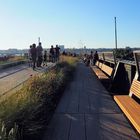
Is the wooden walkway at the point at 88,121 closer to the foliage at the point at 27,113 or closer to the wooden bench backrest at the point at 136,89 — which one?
the foliage at the point at 27,113

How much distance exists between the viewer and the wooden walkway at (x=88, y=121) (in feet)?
24.2

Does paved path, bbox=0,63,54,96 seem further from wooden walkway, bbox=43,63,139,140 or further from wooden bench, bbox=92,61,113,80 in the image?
wooden bench, bbox=92,61,113,80

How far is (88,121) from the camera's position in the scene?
8.58m

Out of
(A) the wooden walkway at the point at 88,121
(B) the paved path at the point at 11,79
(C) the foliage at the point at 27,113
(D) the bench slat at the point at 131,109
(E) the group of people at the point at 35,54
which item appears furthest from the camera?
(E) the group of people at the point at 35,54

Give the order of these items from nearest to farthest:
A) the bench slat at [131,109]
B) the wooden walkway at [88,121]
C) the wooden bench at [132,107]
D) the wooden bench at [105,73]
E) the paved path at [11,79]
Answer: the bench slat at [131,109], the wooden bench at [132,107], the wooden walkway at [88,121], the paved path at [11,79], the wooden bench at [105,73]

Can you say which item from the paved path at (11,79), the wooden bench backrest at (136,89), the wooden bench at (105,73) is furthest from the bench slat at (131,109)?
the wooden bench at (105,73)

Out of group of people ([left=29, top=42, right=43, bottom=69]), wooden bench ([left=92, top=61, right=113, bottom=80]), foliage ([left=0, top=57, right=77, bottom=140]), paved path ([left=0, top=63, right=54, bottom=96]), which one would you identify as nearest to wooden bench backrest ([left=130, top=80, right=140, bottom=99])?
foliage ([left=0, top=57, right=77, bottom=140])

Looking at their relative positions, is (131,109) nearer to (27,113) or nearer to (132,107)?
(132,107)

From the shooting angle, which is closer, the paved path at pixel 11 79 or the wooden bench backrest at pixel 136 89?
the wooden bench backrest at pixel 136 89

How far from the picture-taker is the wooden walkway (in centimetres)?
737

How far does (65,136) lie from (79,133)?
0.32 meters

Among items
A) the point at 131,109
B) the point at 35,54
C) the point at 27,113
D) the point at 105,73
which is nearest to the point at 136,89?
the point at 131,109

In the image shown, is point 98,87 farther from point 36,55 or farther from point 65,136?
point 36,55

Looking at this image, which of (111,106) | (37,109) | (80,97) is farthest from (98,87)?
(37,109)
